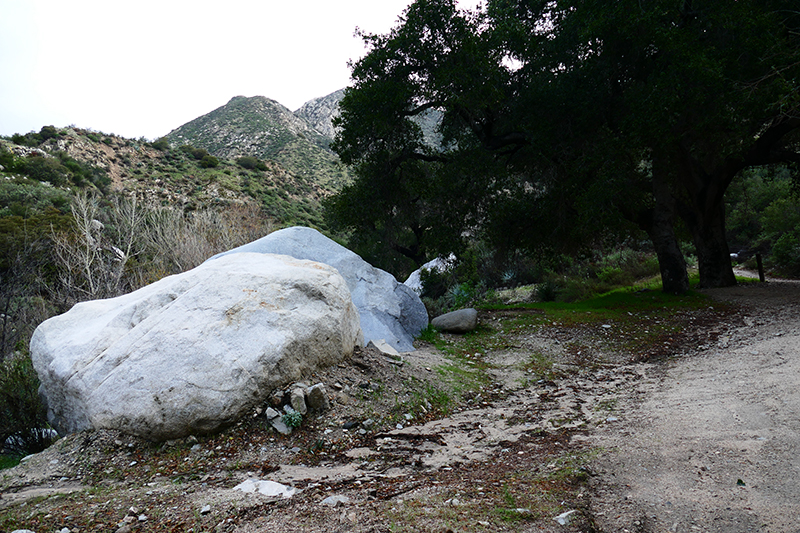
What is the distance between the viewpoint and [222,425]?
4359 millimetres

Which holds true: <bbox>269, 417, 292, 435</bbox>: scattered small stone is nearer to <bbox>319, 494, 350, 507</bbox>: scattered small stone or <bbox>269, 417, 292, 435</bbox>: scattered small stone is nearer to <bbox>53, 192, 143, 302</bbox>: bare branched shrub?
<bbox>319, 494, 350, 507</bbox>: scattered small stone

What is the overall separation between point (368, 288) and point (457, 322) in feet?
7.66

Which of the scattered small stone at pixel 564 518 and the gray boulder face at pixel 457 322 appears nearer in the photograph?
the scattered small stone at pixel 564 518

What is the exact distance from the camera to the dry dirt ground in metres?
2.59

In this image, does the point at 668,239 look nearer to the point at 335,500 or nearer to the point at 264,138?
the point at 335,500

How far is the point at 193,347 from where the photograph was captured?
461 cm

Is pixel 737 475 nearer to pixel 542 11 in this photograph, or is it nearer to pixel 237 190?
pixel 542 11

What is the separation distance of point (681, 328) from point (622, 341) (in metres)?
1.45

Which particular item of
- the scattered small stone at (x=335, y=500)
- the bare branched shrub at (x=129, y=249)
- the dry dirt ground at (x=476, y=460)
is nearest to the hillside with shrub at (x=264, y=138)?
the bare branched shrub at (x=129, y=249)

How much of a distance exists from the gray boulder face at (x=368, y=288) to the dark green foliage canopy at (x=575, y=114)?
2954 millimetres

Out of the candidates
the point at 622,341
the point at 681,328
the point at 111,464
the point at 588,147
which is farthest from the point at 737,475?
the point at 588,147

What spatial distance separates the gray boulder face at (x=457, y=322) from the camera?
32.2 feet

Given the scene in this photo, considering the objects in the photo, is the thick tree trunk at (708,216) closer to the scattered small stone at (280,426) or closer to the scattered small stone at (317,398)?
the scattered small stone at (317,398)

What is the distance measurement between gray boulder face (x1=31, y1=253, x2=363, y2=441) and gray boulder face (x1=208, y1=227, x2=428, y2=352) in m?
2.04
